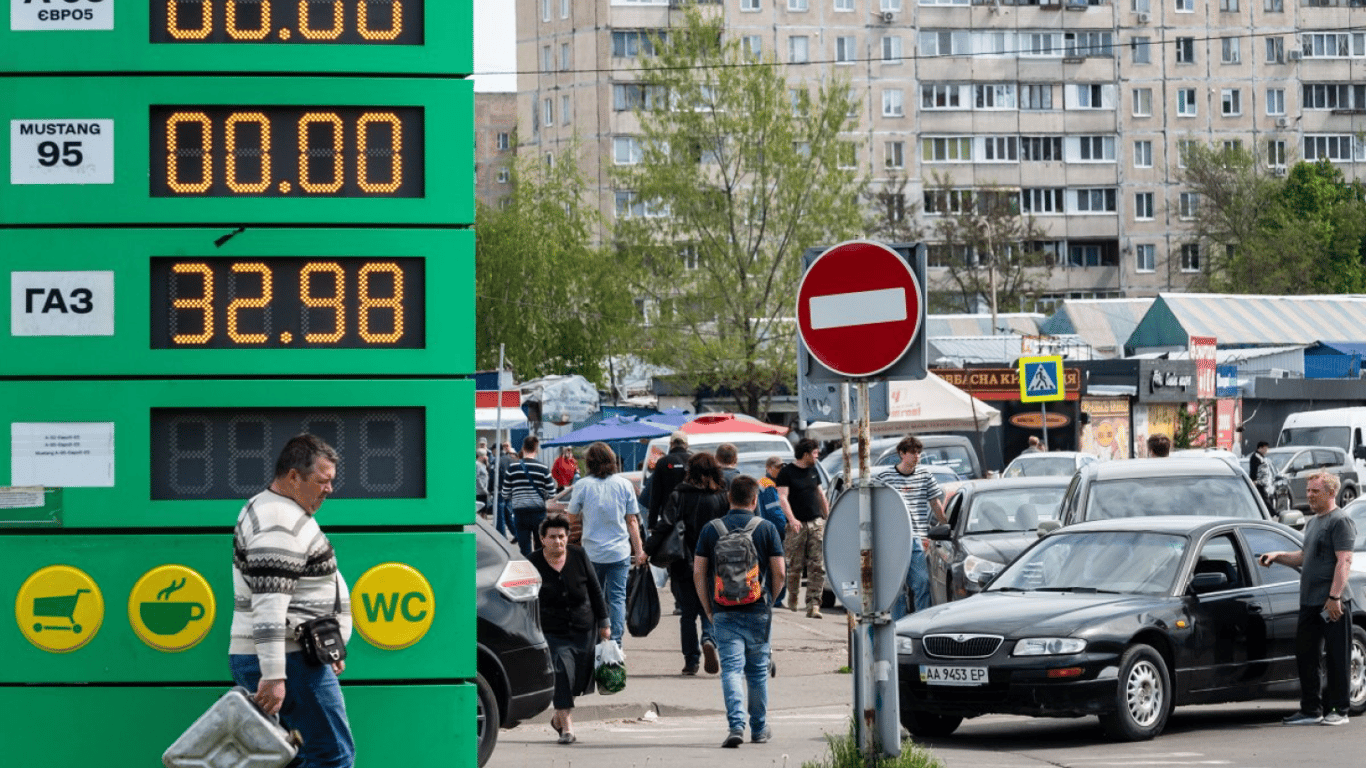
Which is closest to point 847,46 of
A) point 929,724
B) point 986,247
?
point 986,247

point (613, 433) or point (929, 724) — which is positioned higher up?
point (613, 433)

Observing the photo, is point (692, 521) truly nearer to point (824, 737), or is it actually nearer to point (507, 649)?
point (824, 737)

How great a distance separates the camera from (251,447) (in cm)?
888

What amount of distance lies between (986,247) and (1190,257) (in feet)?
61.2

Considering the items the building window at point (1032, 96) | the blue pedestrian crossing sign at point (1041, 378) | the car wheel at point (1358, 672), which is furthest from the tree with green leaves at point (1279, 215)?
the car wheel at point (1358, 672)

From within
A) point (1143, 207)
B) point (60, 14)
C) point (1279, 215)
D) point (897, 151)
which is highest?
point (897, 151)

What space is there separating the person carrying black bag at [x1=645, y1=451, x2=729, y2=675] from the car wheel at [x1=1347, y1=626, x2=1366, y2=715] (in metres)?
5.02

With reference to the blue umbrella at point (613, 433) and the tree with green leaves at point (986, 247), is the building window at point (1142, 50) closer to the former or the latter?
the tree with green leaves at point (986, 247)

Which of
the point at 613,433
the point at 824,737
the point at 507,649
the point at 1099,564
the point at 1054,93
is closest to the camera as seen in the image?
the point at 507,649

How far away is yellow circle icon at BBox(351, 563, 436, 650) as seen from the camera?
29.5 ft

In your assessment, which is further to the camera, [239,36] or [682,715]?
[682,715]

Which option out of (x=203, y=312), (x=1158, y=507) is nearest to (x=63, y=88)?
(x=203, y=312)

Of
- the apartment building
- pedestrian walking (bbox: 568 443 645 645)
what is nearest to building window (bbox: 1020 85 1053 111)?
the apartment building

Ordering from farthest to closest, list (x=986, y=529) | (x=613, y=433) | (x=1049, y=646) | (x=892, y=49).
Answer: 1. (x=892, y=49)
2. (x=613, y=433)
3. (x=986, y=529)
4. (x=1049, y=646)
